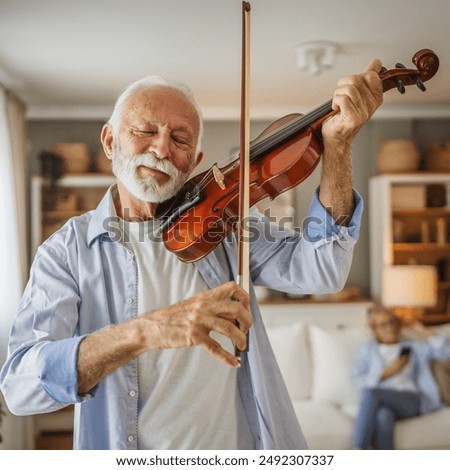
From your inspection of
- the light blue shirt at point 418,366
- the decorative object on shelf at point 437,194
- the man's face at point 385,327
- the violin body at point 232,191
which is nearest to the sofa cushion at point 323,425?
the light blue shirt at point 418,366

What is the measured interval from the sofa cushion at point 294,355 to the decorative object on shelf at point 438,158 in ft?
1.82

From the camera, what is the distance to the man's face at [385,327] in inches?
56.7

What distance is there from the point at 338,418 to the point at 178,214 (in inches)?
40.1

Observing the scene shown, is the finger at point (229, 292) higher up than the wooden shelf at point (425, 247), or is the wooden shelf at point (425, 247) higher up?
the wooden shelf at point (425, 247)

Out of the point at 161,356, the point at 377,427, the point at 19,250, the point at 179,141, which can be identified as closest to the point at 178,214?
the point at 179,141

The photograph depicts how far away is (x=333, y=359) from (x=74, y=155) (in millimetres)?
1011

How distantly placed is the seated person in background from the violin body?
0.69 metres

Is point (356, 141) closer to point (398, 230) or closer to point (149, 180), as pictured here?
point (398, 230)

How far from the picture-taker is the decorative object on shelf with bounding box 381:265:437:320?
1.24 m

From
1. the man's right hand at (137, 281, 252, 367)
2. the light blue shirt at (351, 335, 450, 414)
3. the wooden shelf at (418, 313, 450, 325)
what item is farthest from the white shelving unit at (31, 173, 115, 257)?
the light blue shirt at (351, 335, 450, 414)

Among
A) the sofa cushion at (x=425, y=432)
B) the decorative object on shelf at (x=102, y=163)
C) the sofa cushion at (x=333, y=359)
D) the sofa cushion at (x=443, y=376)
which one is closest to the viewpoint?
the decorative object on shelf at (x=102, y=163)

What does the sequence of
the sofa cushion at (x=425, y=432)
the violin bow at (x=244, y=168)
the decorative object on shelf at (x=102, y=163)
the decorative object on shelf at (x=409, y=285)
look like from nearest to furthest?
the violin bow at (x=244, y=168) → the decorative object on shelf at (x=102, y=163) → the sofa cushion at (x=425, y=432) → the decorative object on shelf at (x=409, y=285)

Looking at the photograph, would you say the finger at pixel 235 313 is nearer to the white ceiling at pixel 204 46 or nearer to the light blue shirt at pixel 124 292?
the light blue shirt at pixel 124 292

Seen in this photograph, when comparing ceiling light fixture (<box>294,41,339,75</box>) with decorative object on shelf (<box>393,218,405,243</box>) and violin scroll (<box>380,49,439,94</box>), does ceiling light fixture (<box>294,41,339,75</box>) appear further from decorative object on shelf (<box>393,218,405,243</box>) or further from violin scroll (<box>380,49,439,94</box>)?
decorative object on shelf (<box>393,218,405,243</box>)
